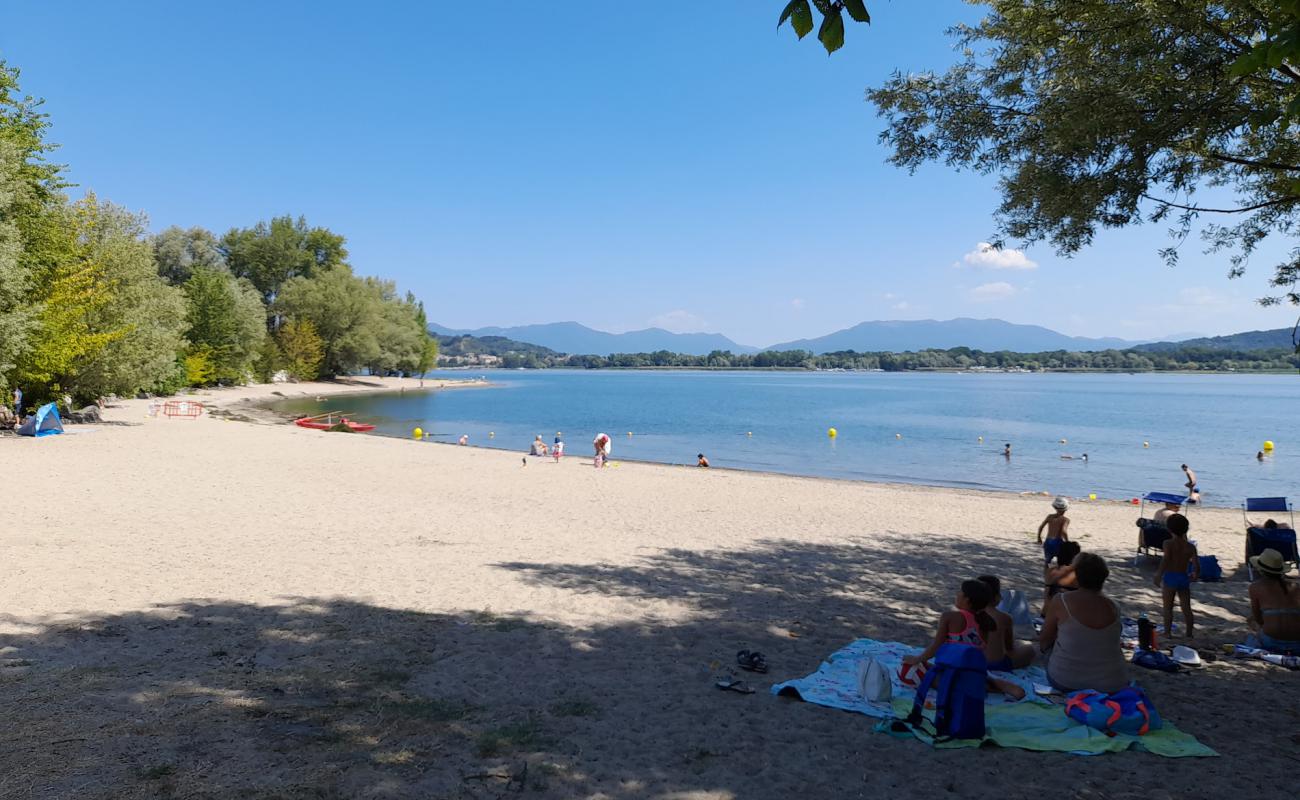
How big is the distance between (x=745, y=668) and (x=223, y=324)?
62.5 meters

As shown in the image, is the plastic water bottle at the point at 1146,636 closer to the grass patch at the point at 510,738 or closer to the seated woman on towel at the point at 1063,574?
the seated woman on towel at the point at 1063,574

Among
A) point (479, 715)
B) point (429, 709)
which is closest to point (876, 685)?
point (479, 715)

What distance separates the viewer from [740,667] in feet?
19.5

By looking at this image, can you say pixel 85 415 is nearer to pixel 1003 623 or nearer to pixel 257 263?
pixel 1003 623

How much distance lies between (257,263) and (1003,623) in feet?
292

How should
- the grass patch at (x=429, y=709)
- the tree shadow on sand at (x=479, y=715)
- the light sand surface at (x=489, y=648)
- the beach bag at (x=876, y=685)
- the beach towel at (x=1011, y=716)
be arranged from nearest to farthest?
the tree shadow on sand at (x=479, y=715) < the light sand surface at (x=489, y=648) < the beach towel at (x=1011, y=716) < the grass patch at (x=429, y=709) < the beach bag at (x=876, y=685)

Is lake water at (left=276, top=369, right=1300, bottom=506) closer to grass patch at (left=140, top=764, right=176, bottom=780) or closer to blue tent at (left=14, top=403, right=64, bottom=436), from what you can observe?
blue tent at (left=14, top=403, right=64, bottom=436)

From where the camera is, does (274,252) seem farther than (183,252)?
Yes

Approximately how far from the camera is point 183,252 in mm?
69000

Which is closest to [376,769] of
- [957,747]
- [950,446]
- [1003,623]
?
[957,747]

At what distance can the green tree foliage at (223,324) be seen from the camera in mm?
55875

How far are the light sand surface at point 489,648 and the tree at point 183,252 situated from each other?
211ft

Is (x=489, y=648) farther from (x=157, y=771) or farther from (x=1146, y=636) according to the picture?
(x=1146, y=636)

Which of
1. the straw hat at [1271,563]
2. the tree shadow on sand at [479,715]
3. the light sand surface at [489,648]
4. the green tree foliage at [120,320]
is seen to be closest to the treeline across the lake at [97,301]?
the green tree foliage at [120,320]
